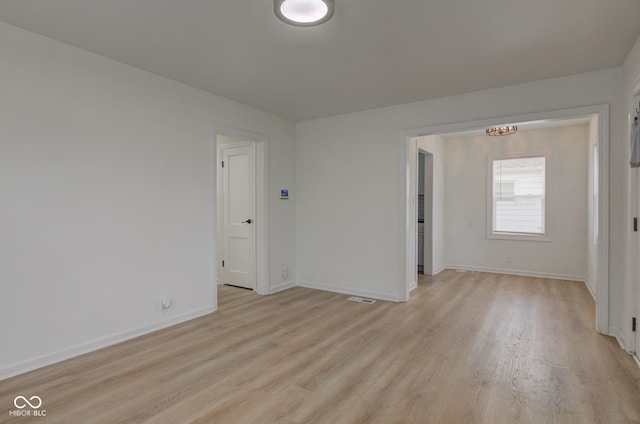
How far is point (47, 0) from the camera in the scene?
2.26 meters

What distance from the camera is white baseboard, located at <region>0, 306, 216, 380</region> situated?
8.48ft

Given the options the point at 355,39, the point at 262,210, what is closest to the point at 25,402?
the point at 262,210

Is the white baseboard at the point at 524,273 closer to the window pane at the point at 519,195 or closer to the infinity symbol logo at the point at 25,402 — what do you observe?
the window pane at the point at 519,195

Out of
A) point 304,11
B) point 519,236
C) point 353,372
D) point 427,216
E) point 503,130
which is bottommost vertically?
point 353,372

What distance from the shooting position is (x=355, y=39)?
2.77 meters

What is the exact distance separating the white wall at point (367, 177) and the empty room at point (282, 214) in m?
0.03

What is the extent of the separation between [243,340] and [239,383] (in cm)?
81

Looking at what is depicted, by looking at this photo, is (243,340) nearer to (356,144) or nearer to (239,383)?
(239,383)

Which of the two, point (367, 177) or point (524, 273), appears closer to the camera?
point (367, 177)

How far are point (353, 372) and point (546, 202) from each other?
17.5 feet

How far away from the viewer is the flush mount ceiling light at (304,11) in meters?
2.23

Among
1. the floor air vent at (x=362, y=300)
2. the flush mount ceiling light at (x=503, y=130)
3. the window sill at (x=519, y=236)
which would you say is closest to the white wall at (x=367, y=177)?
the floor air vent at (x=362, y=300)

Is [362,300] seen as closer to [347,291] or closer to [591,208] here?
[347,291]

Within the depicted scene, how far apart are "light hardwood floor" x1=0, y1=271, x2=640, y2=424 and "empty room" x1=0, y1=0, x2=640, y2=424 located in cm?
2
